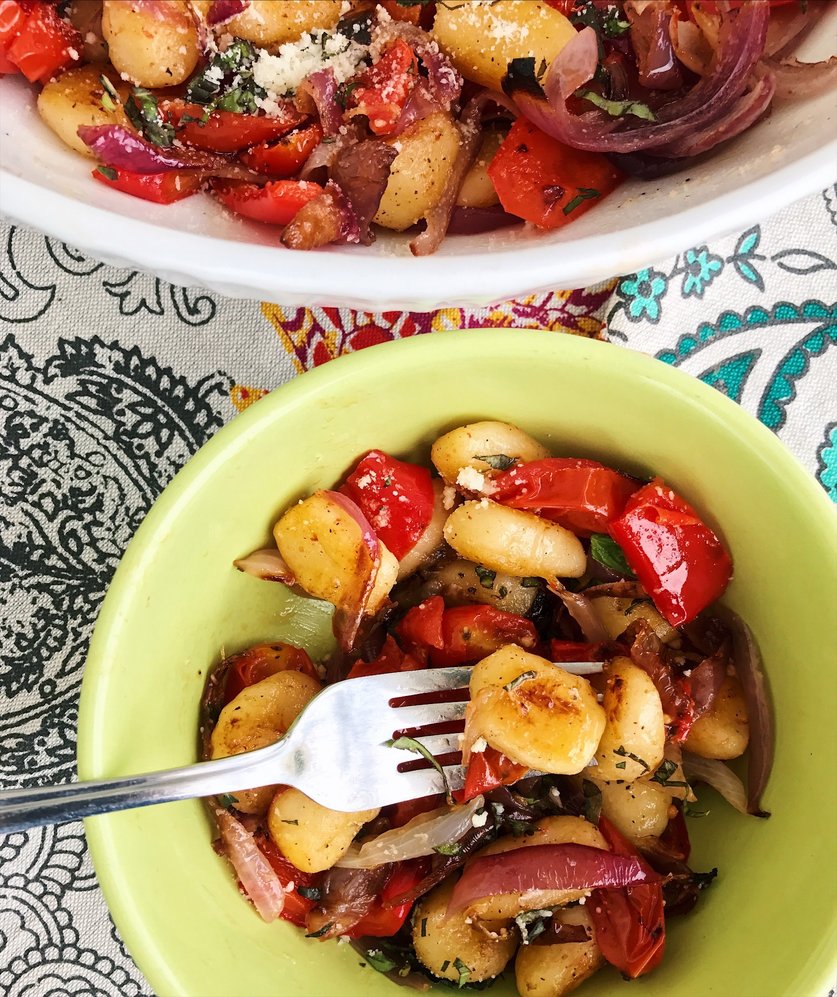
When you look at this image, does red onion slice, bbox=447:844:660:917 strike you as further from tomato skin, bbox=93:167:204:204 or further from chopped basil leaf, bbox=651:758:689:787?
tomato skin, bbox=93:167:204:204

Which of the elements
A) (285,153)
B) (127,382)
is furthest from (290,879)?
(285,153)

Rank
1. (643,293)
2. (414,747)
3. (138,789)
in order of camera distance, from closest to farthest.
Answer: (138,789) < (414,747) < (643,293)

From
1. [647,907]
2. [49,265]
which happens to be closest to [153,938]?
[647,907]

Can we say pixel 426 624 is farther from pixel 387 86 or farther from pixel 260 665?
pixel 387 86

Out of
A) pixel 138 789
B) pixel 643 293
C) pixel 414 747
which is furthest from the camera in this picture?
pixel 643 293

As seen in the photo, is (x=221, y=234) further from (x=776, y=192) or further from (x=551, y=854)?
(x=551, y=854)
